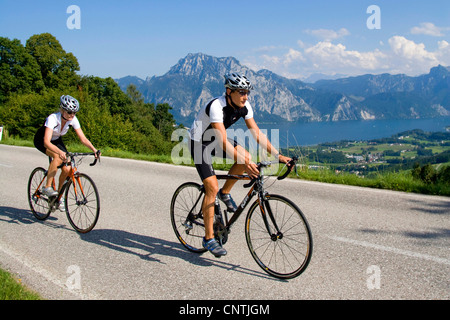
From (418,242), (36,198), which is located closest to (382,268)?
(418,242)

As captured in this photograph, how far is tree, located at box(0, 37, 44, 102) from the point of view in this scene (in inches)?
2028

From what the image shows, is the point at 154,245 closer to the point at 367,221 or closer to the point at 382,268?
the point at 382,268

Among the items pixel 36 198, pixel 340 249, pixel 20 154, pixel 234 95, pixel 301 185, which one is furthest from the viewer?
pixel 20 154

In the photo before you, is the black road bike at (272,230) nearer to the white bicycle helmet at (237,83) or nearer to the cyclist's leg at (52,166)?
the white bicycle helmet at (237,83)

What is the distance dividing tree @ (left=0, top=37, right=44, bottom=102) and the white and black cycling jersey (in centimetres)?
5582

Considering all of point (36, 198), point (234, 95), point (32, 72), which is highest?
point (32, 72)

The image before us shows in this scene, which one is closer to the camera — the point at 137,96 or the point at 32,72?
the point at 32,72

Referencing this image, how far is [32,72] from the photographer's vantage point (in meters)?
53.2

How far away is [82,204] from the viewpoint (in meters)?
5.37

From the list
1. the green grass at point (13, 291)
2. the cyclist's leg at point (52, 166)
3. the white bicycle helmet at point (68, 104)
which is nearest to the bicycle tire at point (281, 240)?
the green grass at point (13, 291)

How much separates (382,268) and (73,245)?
4000 millimetres

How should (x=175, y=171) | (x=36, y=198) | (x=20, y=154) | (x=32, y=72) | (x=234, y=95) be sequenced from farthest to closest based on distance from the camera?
1. (x=32, y=72)
2. (x=20, y=154)
3. (x=175, y=171)
4. (x=36, y=198)
5. (x=234, y=95)

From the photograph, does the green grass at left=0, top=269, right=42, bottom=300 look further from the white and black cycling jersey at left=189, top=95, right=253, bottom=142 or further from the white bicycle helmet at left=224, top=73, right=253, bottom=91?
the white bicycle helmet at left=224, top=73, right=253, bottom=91

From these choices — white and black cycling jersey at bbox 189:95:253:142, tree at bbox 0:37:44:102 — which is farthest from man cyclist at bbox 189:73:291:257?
tree at bbox 0:37:44:102
